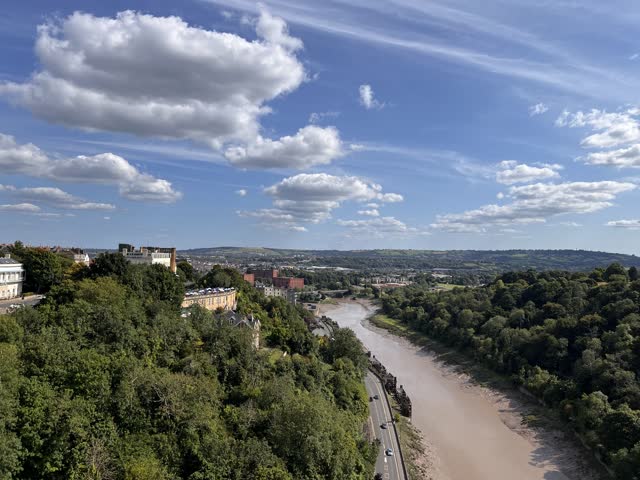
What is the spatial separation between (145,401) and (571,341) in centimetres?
4641

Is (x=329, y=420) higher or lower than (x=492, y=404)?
higher

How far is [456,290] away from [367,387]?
54790 mm

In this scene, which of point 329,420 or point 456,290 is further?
point 456,290

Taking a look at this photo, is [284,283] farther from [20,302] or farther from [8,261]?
[20,302]

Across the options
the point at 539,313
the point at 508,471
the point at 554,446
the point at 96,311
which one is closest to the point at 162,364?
the point at 96,311

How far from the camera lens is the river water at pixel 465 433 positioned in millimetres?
31969

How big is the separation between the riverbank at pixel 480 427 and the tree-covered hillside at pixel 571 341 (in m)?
1.68

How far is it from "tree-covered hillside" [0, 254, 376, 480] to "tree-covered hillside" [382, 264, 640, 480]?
720 inches

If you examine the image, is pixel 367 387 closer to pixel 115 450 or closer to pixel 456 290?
pixel 115 450

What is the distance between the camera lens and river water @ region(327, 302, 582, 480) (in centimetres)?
3197

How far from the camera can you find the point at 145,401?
64.5 ft

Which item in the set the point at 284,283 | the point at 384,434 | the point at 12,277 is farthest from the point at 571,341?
the point at 284,283

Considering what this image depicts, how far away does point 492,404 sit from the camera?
45.8m

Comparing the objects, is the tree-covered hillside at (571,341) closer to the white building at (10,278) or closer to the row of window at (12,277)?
the white building at (10,278)
